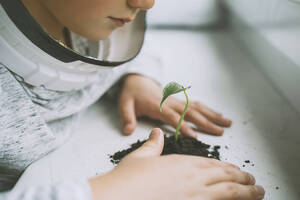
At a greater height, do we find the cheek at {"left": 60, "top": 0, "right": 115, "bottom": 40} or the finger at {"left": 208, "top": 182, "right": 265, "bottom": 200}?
the cheek at {"left": 60, "top": 0, "right": 115, "bottom": 40}

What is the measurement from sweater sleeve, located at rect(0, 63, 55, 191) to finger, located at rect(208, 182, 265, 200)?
274mm

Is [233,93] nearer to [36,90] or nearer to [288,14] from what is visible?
[288,14]

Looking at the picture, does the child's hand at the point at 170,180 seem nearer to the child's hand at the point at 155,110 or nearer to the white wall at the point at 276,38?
the child's hand at the point at 155,110

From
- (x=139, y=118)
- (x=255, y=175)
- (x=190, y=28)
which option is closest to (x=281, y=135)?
(x=255, y=175)

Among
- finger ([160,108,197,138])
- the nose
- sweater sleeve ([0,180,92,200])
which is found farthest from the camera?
finger ([160,108,197,138])

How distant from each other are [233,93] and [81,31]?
362 mm

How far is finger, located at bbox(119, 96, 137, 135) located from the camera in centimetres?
54

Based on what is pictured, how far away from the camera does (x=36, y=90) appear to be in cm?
48

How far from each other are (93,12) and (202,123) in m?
0.27

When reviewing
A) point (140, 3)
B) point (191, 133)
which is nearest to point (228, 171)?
point (191, 133)

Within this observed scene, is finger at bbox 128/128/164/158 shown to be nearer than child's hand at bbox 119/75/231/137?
Yes

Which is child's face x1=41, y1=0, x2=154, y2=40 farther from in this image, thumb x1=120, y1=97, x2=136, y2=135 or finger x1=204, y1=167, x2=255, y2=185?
finger x1=204, y1=167, x2=255, y2=185

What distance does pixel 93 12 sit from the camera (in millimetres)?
440

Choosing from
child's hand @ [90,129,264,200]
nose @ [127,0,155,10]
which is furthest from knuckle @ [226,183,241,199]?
nose @ [127,0,155,10]
